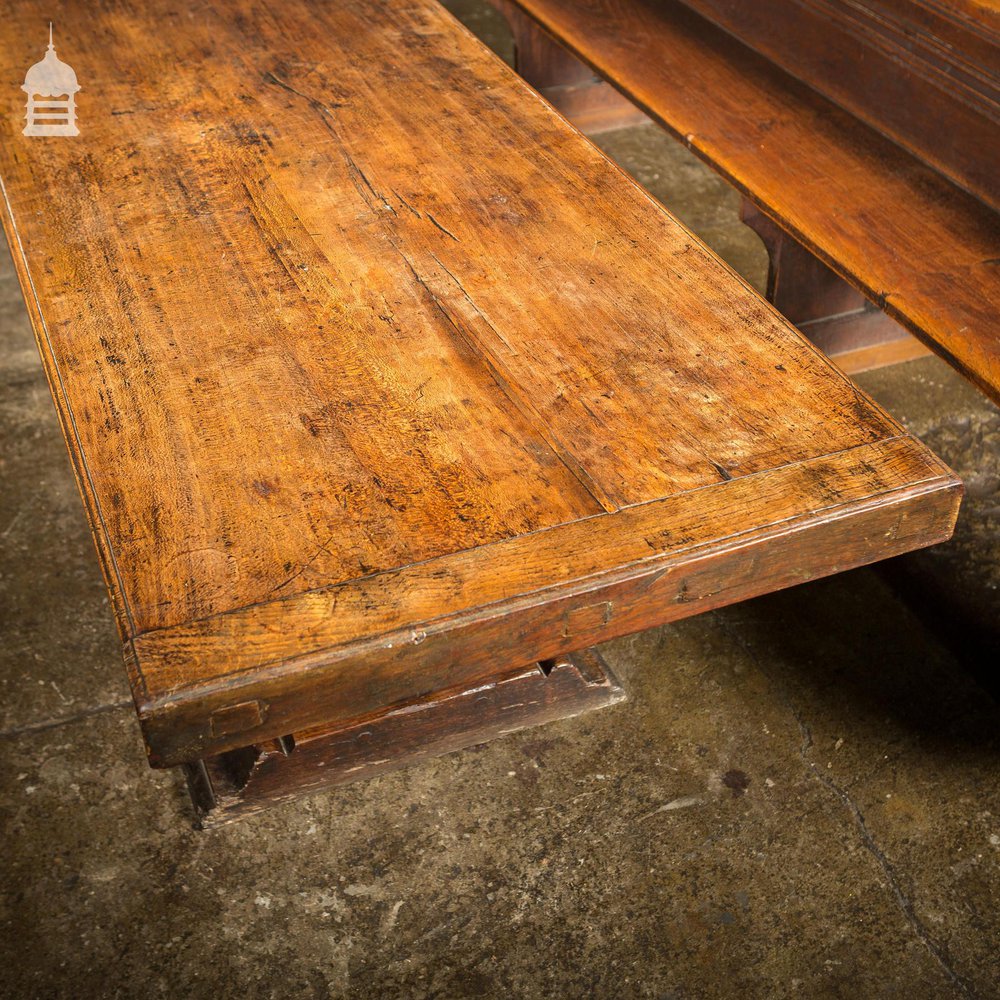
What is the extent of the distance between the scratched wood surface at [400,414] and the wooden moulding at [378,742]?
0.49 meters

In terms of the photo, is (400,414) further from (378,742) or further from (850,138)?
(850,138)

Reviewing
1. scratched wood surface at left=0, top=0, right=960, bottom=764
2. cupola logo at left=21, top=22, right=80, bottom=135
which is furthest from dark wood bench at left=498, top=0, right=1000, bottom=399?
cupola logo at left=21, top=22, right=80, bottom=135

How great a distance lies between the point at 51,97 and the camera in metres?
2.56

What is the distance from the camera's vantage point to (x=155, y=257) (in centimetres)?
197

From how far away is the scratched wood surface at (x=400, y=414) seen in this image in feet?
4.51

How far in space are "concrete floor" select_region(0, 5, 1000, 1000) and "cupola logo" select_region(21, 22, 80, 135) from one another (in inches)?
37.7

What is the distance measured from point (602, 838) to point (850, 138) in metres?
1.66

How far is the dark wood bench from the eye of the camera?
84.3 inches

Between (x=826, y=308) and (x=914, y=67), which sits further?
(x=826, y=308)

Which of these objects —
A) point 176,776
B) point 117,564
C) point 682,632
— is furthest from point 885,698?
point 117,564

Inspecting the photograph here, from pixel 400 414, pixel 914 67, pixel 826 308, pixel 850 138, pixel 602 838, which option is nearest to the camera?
pixel 400 414

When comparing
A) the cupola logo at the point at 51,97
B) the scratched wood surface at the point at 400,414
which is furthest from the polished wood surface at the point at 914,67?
the cupola logo at the point at 51,97

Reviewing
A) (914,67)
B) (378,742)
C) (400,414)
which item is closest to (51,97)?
(400,414)

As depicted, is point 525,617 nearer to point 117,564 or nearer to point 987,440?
point 117,564
